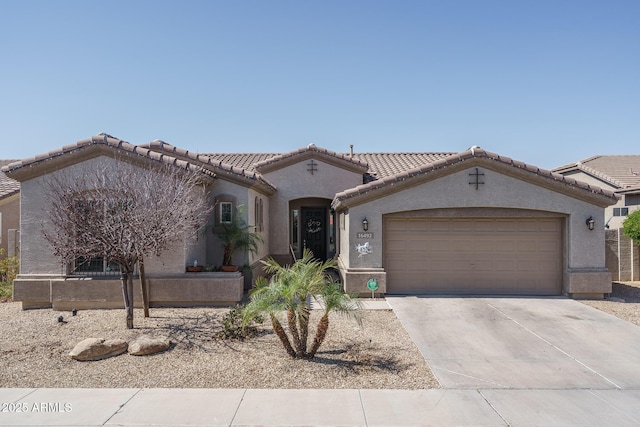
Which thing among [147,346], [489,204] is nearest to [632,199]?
[489,204]

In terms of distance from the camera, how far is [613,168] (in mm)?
21844

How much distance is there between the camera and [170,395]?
5.43 meters

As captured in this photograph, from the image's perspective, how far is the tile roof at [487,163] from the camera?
37.2ft

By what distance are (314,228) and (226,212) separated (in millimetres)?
6077

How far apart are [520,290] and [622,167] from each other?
51.9 feet

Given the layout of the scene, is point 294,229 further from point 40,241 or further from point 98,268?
point 40,241

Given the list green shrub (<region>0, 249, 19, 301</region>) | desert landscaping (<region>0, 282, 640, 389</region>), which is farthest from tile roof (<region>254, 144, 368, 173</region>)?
green shrub (<region>0, 249, 19, 301</region>)

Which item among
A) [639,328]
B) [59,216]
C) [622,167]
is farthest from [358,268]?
[622,167]

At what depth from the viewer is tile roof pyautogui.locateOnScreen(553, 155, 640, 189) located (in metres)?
18.6

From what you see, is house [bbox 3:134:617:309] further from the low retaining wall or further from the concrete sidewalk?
the concrete sidewalk

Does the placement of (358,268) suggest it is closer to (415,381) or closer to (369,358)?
(369,358)

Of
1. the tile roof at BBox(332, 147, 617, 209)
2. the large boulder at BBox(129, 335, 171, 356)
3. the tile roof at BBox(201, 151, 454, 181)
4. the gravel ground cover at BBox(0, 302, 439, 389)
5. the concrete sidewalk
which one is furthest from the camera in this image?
the tile roof at BBox(201, 151, 454, 181)

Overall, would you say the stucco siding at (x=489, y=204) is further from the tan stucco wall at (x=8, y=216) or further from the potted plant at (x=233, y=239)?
the tan stucco wall at (x=8, y=216)

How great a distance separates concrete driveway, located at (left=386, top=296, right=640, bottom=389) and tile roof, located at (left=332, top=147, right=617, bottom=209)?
125 inches
